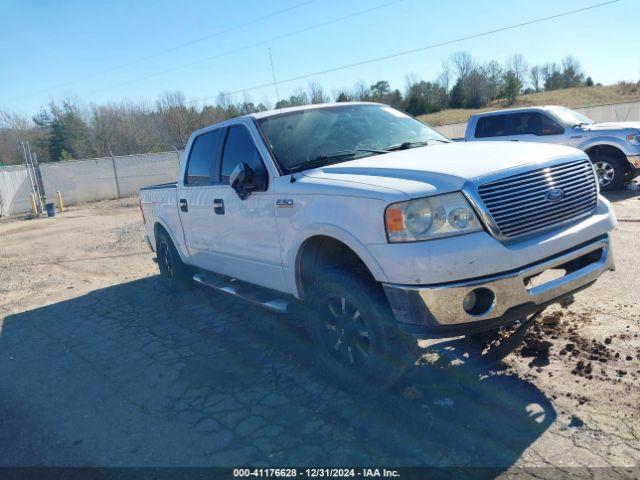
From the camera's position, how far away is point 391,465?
298 cm

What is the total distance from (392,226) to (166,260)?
4.91 m

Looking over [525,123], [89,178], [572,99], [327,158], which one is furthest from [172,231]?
[572,99]

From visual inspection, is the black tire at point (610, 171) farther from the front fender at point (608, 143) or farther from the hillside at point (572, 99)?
the hillside at point (572, 99)

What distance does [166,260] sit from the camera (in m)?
7.41

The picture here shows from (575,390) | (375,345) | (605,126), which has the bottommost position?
(575,390)

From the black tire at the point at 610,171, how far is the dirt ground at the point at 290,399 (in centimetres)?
568

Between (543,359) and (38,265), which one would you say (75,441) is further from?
(38,265)

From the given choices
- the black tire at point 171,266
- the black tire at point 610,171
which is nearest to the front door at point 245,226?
the black tire at point 171,266

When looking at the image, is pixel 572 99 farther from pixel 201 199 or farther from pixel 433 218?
pixel 433 218

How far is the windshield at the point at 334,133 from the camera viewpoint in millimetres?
4457

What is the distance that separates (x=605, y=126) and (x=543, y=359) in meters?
9.38

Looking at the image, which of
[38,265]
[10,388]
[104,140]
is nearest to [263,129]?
[10,388]

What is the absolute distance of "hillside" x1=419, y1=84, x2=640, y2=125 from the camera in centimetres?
4740

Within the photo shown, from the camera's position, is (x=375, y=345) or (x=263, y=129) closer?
(x=375, y=345)
